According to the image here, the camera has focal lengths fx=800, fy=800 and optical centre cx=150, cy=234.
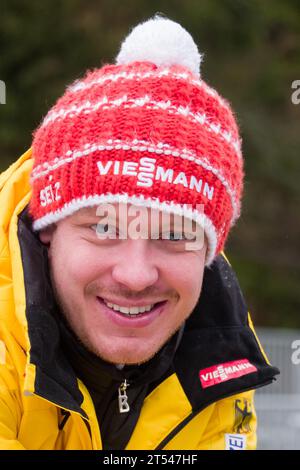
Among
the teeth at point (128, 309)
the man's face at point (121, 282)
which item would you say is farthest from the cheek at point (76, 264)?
the teeth at point (128, 309)

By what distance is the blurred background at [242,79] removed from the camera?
33.0ft

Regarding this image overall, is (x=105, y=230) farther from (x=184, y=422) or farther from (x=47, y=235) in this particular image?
(x=184, y=422)

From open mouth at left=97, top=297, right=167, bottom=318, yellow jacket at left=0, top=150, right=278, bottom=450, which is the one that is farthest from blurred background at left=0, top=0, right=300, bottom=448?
open mouth at left=97, top=297, right=167, bottom=318

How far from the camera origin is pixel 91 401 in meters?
2.66

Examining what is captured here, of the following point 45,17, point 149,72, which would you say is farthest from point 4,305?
point 45,17

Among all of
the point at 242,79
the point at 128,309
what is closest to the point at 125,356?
the point at 128,309

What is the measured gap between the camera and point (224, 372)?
114 inches

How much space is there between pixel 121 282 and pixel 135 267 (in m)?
0.07

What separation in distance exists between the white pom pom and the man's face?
659 millimetres

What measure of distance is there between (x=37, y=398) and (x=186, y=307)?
0.56m

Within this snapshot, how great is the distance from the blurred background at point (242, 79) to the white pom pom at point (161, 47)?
545 cm

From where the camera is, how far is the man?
248 cm

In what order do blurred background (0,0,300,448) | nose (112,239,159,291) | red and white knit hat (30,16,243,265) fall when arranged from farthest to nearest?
blurred background (0,0,300,448) → red and white knit hat (30,16,243,265) → nose (112,239,159,291)

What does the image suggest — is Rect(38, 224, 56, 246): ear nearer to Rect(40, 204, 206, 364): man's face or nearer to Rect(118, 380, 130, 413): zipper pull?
Rect(40, 204, 206, 364): man's face
